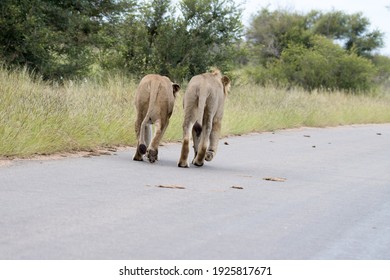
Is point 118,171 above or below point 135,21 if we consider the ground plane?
below

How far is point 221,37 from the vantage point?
89.1ft

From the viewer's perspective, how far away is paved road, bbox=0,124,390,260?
5.94m

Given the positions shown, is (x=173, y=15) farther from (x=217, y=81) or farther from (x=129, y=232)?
(x=129, y=232)

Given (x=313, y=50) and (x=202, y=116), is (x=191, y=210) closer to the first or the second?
(x=202, y=116)

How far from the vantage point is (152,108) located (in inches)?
462

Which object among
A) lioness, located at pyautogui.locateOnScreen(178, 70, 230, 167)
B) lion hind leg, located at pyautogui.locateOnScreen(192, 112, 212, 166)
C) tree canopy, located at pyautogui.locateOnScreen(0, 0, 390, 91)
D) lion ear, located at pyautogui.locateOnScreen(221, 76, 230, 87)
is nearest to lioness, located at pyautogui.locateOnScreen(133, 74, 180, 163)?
lioness, located at pyautogui.locateOnScreen(178, 70, 230, 167)

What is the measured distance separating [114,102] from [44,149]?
17.2 feet

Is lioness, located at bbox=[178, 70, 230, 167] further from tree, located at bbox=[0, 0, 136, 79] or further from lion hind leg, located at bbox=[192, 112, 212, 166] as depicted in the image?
tree, located at bbox=[0, 0, 136, 79]

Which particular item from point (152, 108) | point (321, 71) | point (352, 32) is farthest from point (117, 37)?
point (352, 32)

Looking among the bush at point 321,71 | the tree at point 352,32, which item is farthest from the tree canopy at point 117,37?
the tree at point 352,32

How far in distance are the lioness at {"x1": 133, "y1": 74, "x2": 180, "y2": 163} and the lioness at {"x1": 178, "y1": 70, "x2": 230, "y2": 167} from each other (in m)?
0.35

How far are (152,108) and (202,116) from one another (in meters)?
0.70

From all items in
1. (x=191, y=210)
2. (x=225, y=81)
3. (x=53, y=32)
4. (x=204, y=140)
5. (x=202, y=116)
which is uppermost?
(x=53, y=32)
